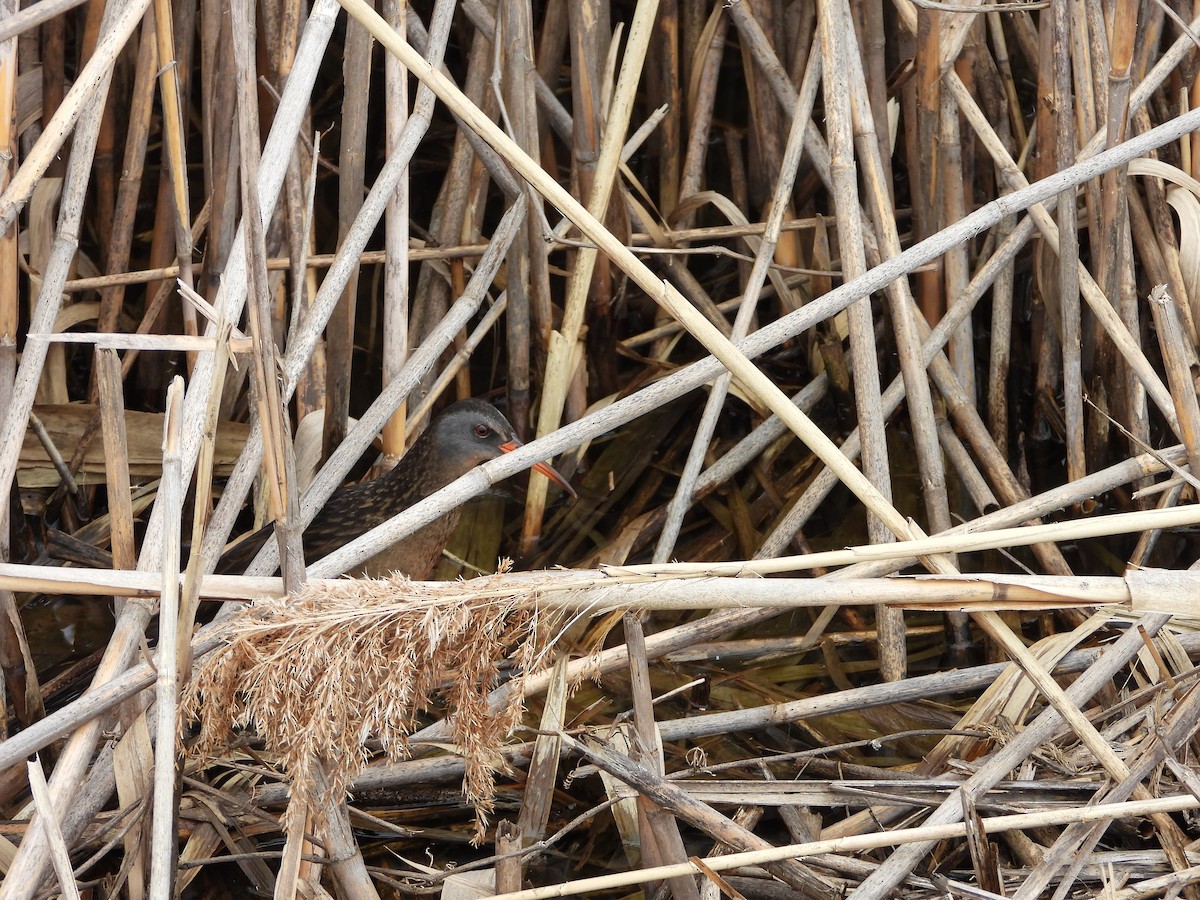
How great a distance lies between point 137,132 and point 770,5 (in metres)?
1.92

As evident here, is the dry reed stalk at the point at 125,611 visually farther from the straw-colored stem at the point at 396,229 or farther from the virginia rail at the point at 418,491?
the virginia rail at the point at 418,491

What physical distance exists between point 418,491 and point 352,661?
74.5 inches

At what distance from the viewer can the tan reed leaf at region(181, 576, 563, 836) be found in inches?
55.5

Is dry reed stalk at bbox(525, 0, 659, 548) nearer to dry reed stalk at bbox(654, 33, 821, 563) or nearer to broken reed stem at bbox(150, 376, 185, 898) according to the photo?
dry reed stalk at bbox(654, 33, 821, 563)

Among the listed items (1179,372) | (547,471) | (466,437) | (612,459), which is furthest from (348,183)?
(1179,372)

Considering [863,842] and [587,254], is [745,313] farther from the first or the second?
[863,842]

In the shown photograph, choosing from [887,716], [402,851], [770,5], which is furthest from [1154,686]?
[770,5]

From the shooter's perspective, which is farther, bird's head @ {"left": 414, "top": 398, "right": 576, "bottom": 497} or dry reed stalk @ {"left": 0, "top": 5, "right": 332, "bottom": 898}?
bird's head @ {"left": 414, "top": 398, "right": 576, "bottom": 497}

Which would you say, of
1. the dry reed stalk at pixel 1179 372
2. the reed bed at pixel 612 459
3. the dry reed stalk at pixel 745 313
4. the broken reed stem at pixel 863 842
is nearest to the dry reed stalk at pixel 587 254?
the reed bed at pixel 612 459

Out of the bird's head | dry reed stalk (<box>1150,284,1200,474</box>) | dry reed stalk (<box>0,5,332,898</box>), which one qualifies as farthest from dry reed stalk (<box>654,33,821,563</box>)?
dry reed stalk (<box>0,5,332,898</box>)

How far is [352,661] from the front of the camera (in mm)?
1411

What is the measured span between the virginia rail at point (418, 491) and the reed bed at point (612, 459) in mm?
165

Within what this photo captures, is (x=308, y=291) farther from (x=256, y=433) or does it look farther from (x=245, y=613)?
(x=245, y=613)

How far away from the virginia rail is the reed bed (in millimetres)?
165
